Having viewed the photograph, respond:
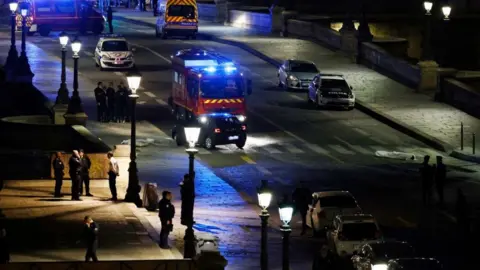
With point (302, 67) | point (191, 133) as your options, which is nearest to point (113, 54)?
point (302, 67)

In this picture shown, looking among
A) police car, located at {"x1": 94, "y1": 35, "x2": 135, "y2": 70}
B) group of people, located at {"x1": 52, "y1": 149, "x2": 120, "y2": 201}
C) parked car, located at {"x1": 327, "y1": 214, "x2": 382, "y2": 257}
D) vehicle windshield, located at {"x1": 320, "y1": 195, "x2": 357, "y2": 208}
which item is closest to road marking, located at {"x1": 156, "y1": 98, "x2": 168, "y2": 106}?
police car, located at {"x1": 94, "y1": 35, "x2": 135, "y2": 70}

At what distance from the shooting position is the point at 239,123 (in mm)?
47906

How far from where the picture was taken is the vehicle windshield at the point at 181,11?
77.4m

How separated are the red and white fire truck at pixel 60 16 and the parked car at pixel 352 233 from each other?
47980mm

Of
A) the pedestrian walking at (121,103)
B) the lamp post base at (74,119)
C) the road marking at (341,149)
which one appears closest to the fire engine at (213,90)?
the pedestrian walking at (121,103)

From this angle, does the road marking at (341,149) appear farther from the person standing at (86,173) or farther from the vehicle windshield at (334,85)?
the person standing at (86,173)

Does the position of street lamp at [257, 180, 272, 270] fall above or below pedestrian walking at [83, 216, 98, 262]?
above

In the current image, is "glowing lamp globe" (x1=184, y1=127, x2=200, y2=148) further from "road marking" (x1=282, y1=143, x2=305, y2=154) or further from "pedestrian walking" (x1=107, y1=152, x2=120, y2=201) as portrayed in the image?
"road marking" (x1=282, y1=143, x2=305, y2=154)

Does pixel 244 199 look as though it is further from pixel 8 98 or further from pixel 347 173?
pixel 8 98

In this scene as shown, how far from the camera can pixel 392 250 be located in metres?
28.6

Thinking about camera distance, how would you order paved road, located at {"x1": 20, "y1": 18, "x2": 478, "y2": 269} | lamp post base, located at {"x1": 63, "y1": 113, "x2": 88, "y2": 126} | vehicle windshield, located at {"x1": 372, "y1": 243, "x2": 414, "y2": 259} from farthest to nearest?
lamp post base, located at {"x1": 63, "y1": 113, "x2": 88, "y2": 126} < paved road, located at {"x1": 20, "y1": 18, "x2": 478, "y2": 269} < vehicle windshield, located at {"x1": 372, "y1": 243, "x2": 414, "y2": 259}

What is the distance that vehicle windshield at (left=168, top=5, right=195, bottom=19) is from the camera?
254ft

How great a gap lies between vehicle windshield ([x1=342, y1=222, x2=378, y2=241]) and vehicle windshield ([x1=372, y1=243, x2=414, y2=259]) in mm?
2668

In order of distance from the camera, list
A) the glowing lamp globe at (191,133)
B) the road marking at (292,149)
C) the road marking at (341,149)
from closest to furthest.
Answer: the glowing lamp globe at (191,133)
the road marking at (341,149)
the road marking at (292,149)
